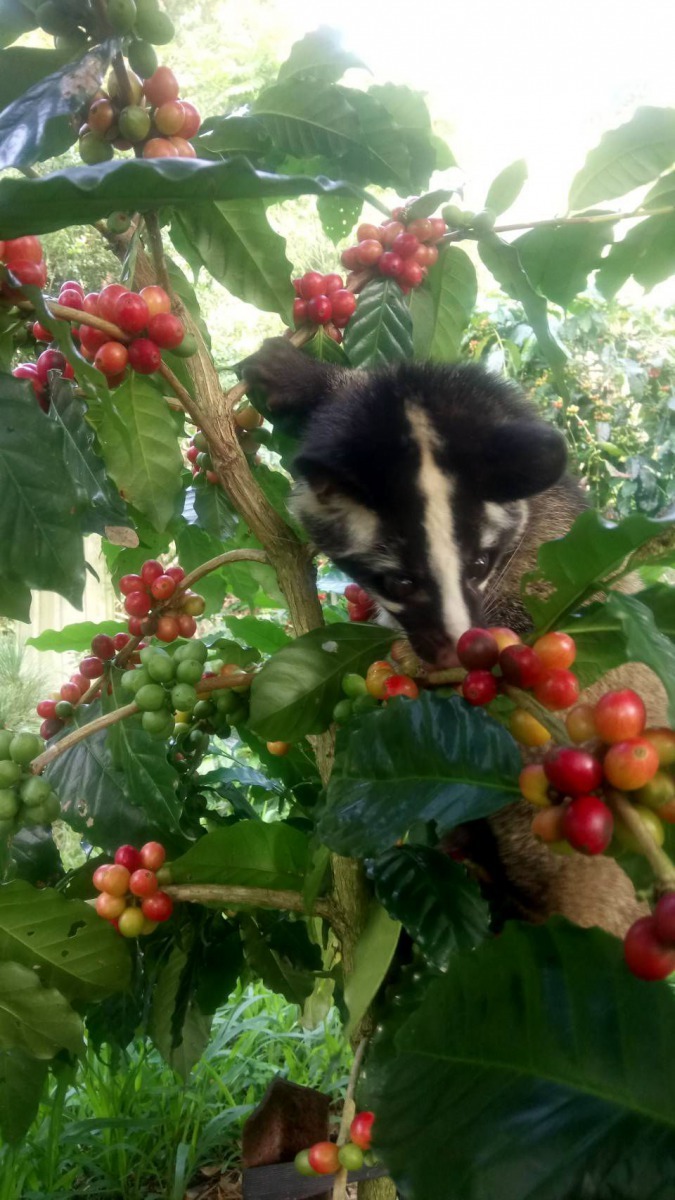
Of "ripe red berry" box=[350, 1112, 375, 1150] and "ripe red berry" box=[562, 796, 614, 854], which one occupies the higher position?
"ripe red berry" box=[562, 796, 614, 854]

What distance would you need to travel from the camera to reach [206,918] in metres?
0.89

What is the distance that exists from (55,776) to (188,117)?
1.85 ft

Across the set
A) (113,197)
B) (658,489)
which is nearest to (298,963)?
(113,197)

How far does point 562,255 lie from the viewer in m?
0.81

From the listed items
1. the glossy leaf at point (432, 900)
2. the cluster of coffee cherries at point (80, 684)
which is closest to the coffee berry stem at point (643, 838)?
the glossy leaf at point (432, 900)

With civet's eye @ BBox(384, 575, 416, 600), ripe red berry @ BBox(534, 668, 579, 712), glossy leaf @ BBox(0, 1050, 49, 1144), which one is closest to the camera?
ripe red berry @ BBox(534, 668, 579, 712)

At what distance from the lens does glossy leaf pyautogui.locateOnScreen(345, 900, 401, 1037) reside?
1.97 ft

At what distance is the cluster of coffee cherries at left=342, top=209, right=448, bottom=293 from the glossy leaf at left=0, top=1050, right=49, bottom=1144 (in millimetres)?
749

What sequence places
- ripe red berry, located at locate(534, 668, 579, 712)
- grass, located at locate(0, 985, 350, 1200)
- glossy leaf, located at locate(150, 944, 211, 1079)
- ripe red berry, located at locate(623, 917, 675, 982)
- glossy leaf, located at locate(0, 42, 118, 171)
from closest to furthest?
ripe red berry, located at locate(623, 917, 675, 982), ripe red berry, located at locate(534, 668, 579, 712), glossy leaf, located at locate(0, 42, 118, 171), glossy leaf, located at locate(150, 944, 211, 1079), grass, located at locate(0, 985, 350, 1200)

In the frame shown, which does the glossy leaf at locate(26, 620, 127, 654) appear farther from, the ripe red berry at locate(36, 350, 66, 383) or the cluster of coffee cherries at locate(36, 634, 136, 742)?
the ripe red berry at locate(36, 350, 66, 383)

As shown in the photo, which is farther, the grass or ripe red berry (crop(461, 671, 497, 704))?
the grass

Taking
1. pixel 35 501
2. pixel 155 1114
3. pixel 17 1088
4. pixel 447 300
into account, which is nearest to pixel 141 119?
pixel 35 501

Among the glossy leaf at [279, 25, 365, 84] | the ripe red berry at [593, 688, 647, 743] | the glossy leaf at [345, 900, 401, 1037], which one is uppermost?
the glossy leaf at [279, 25, 365, 84]

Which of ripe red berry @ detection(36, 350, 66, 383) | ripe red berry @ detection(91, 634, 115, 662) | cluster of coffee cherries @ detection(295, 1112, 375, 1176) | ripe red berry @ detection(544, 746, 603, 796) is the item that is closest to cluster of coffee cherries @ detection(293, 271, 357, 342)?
ripe red berry @ detection(36, 350, 66, 383)
